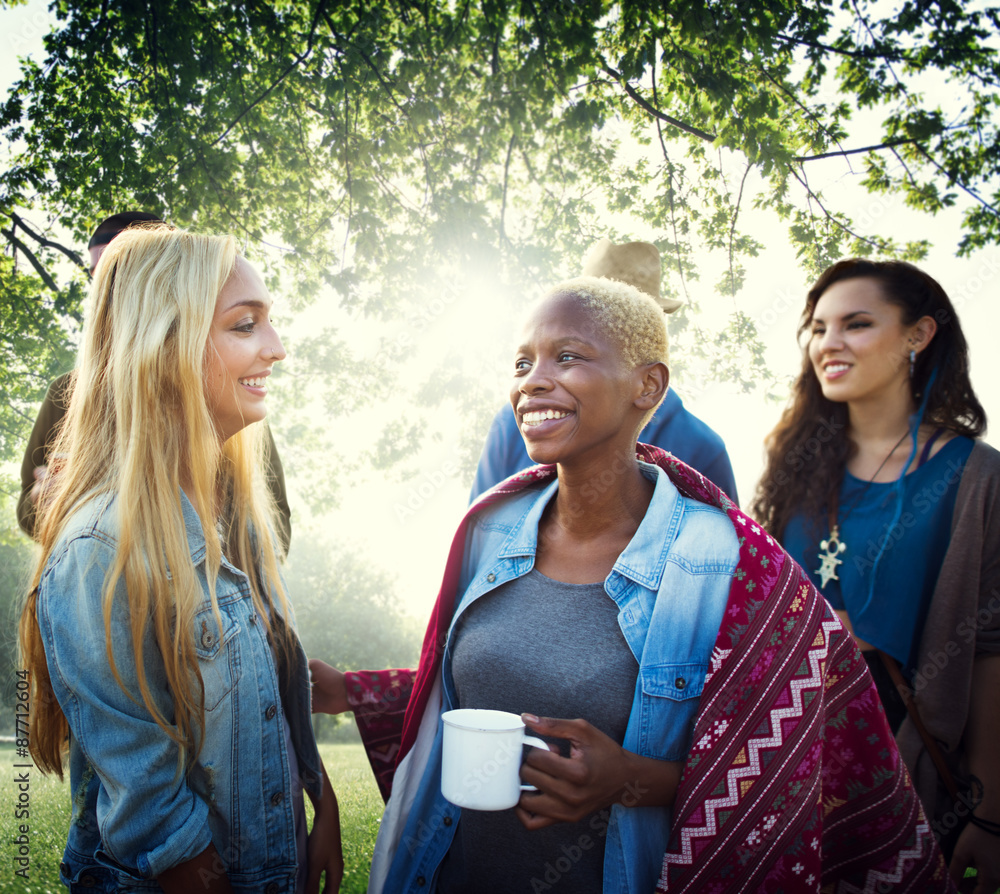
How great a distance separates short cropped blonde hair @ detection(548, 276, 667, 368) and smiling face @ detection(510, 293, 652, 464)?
0.03m

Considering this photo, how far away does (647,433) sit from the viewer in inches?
106

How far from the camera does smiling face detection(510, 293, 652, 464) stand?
1909mm

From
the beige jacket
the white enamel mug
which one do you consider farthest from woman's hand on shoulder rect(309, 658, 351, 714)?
the beige jacket

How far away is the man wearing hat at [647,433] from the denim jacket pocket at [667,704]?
3.47 ft

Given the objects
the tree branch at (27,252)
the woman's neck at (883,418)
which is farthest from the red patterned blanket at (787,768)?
the tree branch at (27,252)

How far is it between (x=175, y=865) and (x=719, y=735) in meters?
1.42

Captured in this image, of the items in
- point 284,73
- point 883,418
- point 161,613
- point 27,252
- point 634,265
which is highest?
point 284,73

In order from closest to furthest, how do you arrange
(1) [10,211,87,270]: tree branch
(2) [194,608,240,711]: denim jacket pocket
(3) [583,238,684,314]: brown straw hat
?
(2) [194,608,240,711]: denim jacket pocket < (3) [583,238,684,314]: brown straw hat < (1) [10,211,87,270]: tree branch

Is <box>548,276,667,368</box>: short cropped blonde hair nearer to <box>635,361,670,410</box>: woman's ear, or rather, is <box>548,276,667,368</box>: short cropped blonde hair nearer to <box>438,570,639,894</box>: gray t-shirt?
<box>635,361,670,410</box>: woman's ear

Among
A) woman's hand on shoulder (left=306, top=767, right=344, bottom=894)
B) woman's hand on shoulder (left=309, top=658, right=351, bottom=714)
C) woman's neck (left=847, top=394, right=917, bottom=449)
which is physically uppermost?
woman's neck (left=847, top=394, right=917, bottom=449)

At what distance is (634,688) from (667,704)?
0.09 meters

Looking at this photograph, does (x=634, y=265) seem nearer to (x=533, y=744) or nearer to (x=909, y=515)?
(x=909, y=515)

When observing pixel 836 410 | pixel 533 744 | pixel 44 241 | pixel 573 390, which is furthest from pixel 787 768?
pixel 44 241

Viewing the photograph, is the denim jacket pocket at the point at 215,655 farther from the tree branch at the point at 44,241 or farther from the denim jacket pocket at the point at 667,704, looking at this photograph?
the tree branch at the point at 44,241
